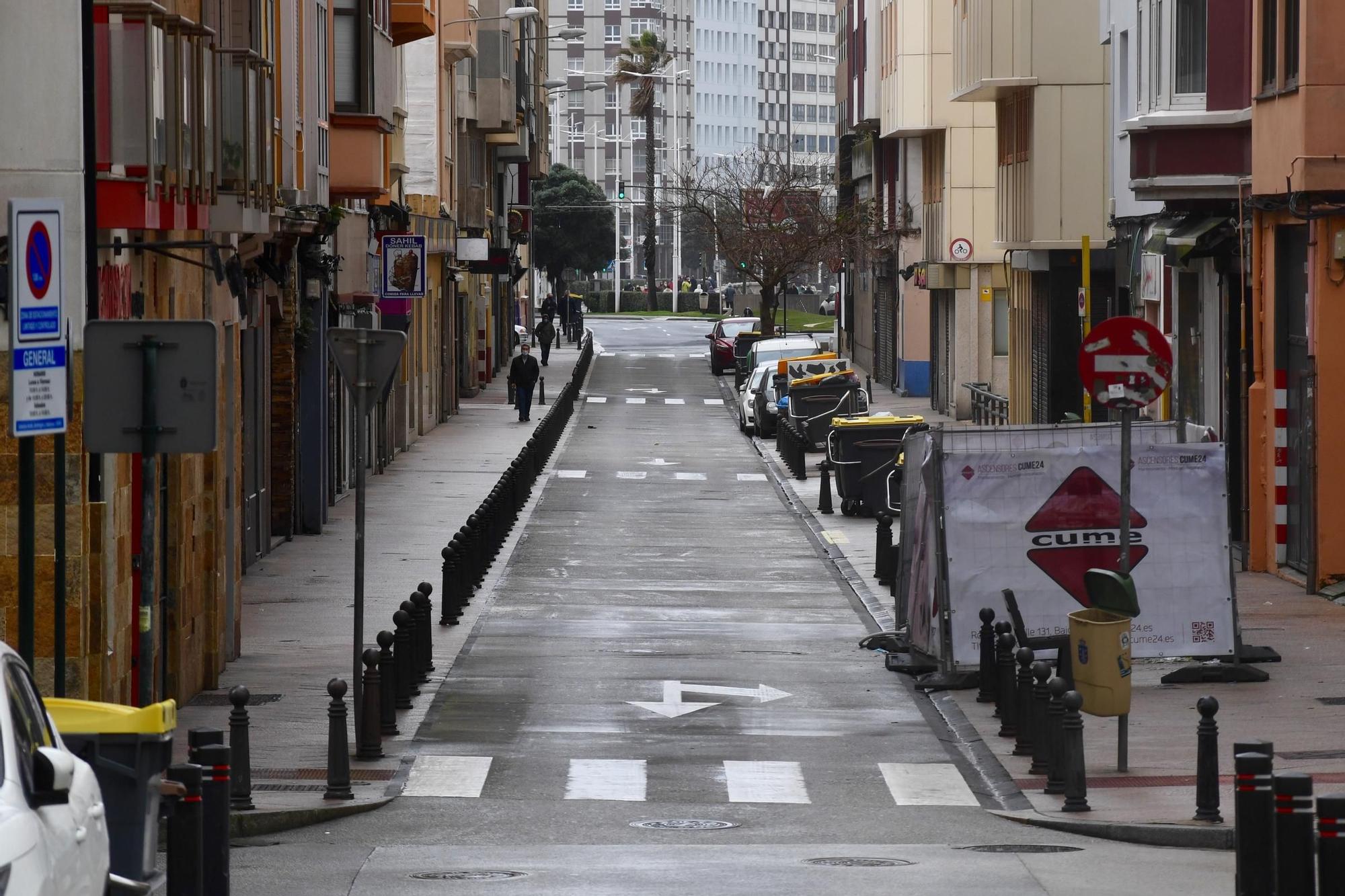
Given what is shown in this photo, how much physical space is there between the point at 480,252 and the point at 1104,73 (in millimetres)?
19463

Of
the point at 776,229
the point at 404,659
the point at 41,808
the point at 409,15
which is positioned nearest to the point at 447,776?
the point at 404,659

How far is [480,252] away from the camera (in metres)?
51.8

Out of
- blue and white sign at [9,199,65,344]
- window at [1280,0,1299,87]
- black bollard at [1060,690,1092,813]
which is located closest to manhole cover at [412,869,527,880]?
blue and white sign at [9,199,65,344]

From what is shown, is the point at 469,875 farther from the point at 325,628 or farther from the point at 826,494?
the point at 826,494

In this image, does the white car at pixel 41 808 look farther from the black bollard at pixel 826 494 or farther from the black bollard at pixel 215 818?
the black bollard at pixel 826 494

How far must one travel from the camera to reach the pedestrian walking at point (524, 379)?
4834 centimetres

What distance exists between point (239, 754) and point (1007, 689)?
529cm

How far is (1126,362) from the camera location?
1451 centimetres

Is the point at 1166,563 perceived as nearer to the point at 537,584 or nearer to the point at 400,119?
the point at 537,584

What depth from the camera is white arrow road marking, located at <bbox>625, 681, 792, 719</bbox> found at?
16000 mm

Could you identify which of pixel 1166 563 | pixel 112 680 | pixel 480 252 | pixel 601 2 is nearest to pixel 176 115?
pixel 112 680

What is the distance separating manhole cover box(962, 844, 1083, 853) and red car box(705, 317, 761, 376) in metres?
56.8

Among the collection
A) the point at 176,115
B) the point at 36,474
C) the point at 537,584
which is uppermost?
the point at 176,115

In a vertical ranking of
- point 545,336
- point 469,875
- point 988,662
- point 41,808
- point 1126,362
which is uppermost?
point 1126,362
